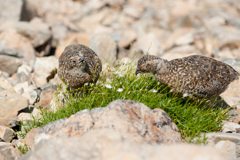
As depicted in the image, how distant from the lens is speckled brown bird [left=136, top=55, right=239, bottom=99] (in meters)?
5.25

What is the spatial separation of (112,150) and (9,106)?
362 centimetres

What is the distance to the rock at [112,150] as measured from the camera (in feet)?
8.89

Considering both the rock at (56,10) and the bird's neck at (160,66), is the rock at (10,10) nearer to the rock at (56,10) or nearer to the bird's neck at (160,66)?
the rock at (56,10)

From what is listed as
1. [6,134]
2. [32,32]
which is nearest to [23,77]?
[6,134]

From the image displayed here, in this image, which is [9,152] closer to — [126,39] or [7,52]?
[7,52]

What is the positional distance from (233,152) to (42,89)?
4.72 m

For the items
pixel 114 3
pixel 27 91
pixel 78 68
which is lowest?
pixel 114 3

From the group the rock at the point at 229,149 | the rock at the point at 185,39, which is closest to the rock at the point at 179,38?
the rock at the point at 185,39

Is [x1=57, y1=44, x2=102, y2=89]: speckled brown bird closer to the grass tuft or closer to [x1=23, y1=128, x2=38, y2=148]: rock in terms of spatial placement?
the grass tuft

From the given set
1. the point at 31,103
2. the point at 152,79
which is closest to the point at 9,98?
the point at 31,103

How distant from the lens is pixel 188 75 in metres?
5.29

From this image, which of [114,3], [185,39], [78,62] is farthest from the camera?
[114,3]

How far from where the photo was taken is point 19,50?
10781 millimetres

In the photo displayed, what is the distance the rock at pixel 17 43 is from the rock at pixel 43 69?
8.62ft
